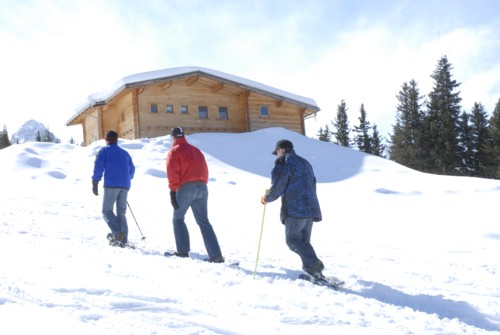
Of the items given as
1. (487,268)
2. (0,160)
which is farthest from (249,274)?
(0,160)

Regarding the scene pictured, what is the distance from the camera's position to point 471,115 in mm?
37656

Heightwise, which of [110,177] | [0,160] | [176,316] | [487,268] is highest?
[0,160]

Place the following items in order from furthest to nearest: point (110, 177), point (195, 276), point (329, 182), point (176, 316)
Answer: point (329, 182)
point (110, 177)
point (195, 276)
point (176, 316)

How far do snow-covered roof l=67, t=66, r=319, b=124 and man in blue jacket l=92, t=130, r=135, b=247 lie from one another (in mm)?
15826

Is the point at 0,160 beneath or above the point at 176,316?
above

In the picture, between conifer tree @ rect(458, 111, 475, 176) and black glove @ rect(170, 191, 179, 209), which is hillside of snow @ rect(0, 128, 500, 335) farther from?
conifer tree @ rect(458, 111, 475, 176)

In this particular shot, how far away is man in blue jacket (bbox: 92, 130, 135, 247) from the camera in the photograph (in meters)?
6.95

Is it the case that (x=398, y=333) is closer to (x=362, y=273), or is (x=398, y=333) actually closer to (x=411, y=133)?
(x=362, y=273)

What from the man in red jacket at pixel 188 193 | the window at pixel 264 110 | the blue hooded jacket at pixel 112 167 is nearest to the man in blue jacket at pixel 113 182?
the blue hooded jacket at pixel 112 167

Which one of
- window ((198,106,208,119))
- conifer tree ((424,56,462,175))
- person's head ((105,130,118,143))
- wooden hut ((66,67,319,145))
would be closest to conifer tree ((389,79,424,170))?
conifer tree ((424,56,462,175))

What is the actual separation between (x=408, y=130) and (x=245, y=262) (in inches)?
1410

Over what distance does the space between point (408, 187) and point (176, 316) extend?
13.9 metres

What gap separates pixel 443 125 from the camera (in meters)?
37.3

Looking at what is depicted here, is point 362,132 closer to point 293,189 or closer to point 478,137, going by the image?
point 478,137
